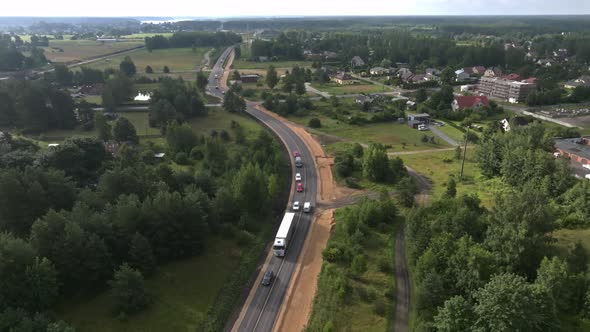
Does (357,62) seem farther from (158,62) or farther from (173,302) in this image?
(173,302)

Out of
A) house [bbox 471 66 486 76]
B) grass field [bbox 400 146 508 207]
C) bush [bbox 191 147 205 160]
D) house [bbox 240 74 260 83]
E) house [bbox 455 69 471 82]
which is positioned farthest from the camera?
house [bbox 471 66 486 76]

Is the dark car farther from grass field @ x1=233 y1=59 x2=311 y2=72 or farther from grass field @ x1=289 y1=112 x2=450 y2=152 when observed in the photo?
grass field @ x1=233 y1=59 x2=311 y2=72

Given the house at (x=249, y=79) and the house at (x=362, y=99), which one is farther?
the house at (x=249, y=79)

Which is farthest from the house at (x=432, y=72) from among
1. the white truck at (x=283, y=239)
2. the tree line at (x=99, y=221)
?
the white truck at (x=283, y=239)

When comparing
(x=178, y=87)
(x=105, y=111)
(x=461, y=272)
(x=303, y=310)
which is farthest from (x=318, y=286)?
(x=105, y=111)

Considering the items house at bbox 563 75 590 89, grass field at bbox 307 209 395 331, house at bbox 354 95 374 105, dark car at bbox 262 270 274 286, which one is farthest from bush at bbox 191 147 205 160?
house at bbox 563 75 590 89

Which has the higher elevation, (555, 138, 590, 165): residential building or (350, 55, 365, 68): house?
(350, 55, 365, 68): house

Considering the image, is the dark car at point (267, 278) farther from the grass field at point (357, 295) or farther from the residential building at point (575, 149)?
the residential building at point (575, 149)

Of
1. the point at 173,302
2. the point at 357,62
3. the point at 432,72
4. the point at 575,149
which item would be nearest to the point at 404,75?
the point at 432,72
